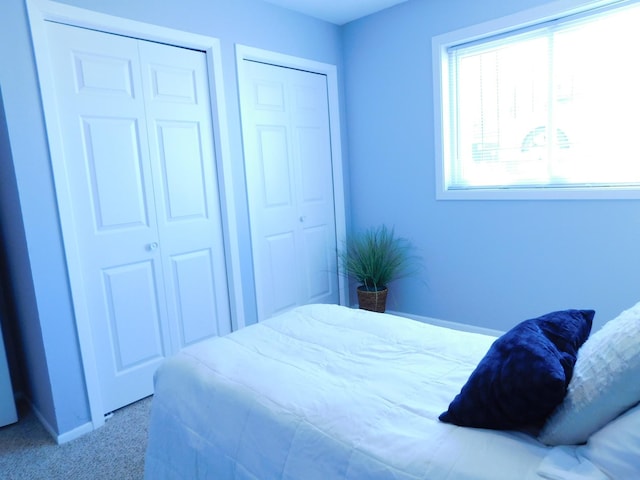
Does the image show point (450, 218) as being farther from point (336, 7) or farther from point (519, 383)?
point (519, 383)

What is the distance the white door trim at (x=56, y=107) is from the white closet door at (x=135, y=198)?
0.19 ft

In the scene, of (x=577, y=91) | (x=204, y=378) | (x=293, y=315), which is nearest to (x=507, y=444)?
(x=204, y=378)

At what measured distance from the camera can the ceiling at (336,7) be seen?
3096mm

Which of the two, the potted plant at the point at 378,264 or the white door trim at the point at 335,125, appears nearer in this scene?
the white door trim at the point at 335,125

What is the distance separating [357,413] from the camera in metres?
1.21

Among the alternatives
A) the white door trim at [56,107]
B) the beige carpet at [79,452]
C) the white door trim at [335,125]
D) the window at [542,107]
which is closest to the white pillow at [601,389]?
the beige carpet at [79,452]

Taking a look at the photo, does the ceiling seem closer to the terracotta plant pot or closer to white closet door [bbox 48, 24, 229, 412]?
white closet door [bbox 48, 24, 229, 412]

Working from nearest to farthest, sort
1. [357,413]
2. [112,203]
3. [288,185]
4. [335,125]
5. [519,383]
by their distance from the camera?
[519,383], [357,413], [112,203], [288,185], [335,125]

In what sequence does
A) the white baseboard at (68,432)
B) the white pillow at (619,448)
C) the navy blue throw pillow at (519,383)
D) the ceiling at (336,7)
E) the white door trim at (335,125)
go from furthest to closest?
the white door trim at (335,125) < the ceiling at (336,7) < the white baseboard at (68,432) < the navy blue throw pillow at (519,383) < the white pillow at (619,448)

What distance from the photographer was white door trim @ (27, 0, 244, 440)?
2055mm

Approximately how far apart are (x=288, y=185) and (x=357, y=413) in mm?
2363

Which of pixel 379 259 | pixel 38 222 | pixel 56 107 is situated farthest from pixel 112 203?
pixel 379 259

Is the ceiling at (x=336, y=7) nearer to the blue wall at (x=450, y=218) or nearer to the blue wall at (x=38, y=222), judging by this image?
the blue wall at (x=450, y=218)

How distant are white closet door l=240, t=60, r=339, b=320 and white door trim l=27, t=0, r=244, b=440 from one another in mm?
214
